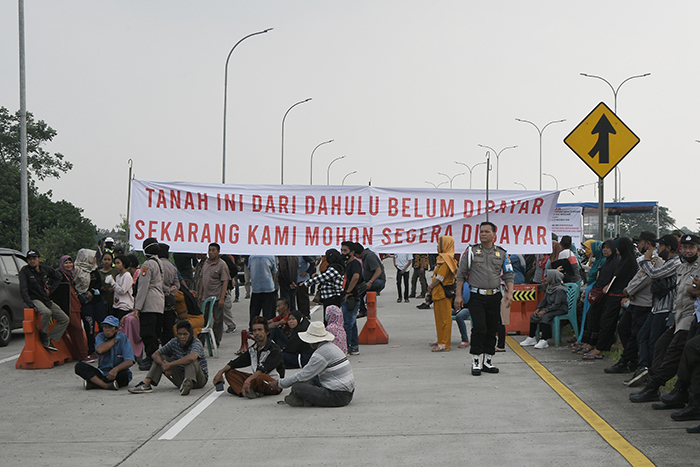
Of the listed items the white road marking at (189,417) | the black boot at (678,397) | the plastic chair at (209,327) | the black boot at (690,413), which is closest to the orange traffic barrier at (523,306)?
the plastic chair at (209,327)

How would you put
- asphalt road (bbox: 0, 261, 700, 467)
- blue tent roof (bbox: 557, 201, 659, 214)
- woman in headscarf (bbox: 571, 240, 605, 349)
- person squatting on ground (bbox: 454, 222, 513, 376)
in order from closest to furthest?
1. asphalt road (bbox: 0, 261, 700, 467)
2. person squatting on ground (bbox: 454, 222, 513, 376)
3. woman in headscarf (bbox: 571, 240, 605, 349)
4. blue tent roof (bbox: 557, 201, 659, 214)

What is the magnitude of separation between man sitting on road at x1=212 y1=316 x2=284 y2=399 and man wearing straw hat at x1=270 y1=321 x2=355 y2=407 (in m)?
0.65

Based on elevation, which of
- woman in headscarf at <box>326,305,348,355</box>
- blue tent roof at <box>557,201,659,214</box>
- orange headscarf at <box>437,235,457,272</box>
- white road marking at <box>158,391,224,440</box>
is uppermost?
blue tent roof at <box>557,201,659,214</box>

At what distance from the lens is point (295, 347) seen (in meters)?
10.6

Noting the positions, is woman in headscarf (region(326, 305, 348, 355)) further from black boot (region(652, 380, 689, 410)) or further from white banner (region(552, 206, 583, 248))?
white banner (region(552, 206, 583, 248))

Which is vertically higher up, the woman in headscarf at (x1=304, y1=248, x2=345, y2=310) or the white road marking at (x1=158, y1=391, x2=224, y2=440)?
the woman in headscarf at (x1=304, y1=248, x2=345, y2=310)

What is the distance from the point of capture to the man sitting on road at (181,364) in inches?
368

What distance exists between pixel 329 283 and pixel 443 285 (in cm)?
174

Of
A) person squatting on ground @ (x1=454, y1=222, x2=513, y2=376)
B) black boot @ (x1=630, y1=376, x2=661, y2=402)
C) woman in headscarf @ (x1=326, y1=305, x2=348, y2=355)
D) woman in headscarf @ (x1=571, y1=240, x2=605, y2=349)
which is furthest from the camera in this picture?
woman in headscarf @ (x1=571, y1=240, x2=605, y2=349)

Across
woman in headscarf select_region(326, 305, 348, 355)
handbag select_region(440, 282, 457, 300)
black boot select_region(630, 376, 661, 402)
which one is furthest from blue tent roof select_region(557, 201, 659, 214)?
black boot select_region(630, 376, 661, 402)

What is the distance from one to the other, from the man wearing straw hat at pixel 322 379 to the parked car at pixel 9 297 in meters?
7.77

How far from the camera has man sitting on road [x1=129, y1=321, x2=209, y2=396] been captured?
9359mm

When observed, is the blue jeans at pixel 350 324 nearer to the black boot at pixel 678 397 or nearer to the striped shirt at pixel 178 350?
the striped shirt at pixel 178 350

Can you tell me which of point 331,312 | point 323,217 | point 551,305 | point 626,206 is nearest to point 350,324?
point 331,312
